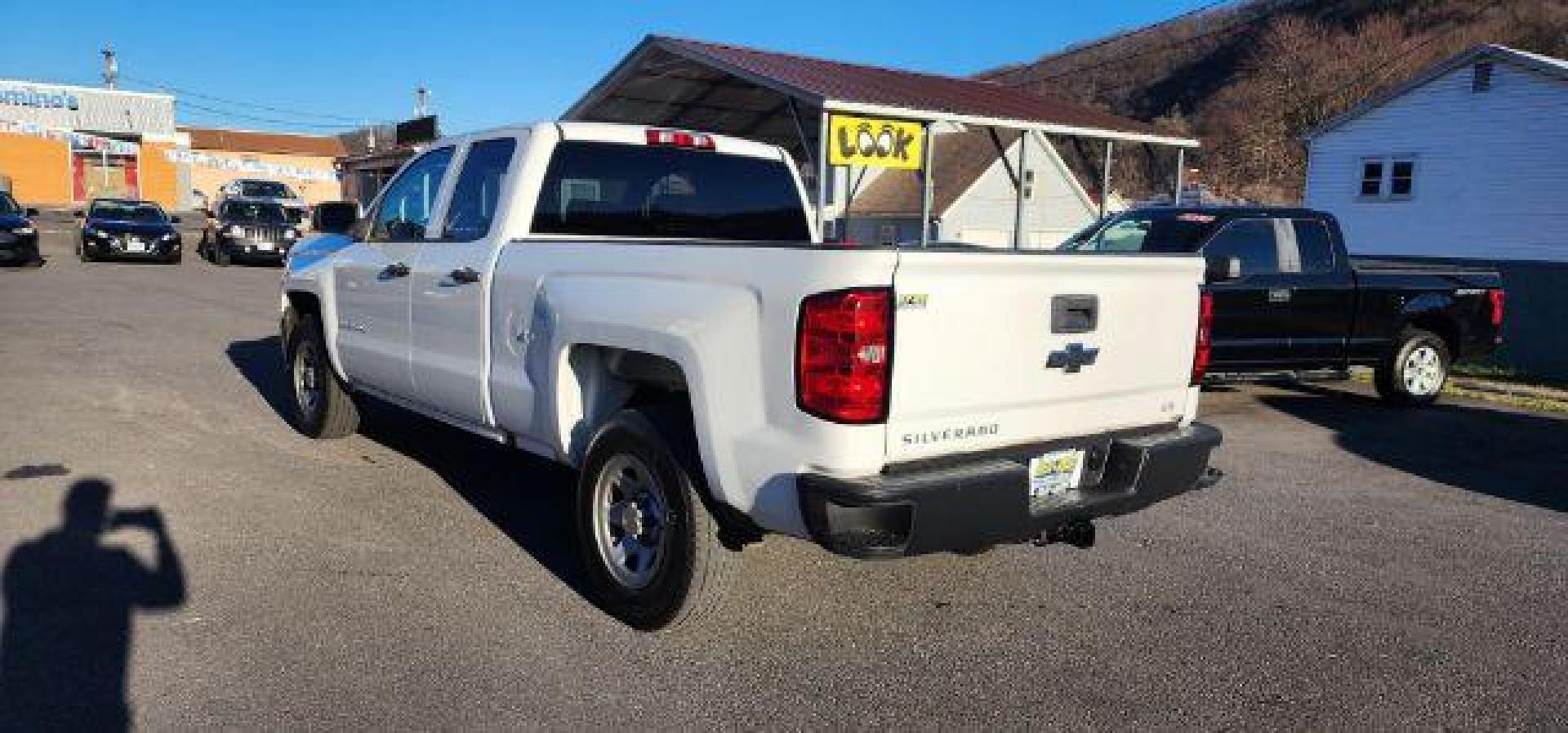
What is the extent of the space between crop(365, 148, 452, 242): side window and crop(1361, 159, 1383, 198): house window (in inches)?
1099

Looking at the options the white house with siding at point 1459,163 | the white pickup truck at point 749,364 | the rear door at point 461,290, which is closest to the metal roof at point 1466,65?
the white house with siding at point 1459,163

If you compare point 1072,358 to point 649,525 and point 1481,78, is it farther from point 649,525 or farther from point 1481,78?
point 1481,78

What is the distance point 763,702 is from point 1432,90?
28.8 meters

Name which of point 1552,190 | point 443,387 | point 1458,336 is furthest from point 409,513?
point 1552,190

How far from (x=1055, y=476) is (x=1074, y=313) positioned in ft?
1.90

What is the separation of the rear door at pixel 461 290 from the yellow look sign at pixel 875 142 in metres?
12.5

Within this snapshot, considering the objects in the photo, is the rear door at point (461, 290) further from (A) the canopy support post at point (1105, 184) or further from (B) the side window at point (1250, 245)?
(A) the canopy support post at point (1105, 184)

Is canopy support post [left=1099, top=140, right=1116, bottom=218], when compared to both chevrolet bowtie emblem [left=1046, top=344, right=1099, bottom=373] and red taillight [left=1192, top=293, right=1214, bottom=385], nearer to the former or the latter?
red taillight [left=1192, top=293, right=1214, bottom=385]

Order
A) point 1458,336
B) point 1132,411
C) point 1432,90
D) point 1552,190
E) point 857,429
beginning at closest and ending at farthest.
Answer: point 857,429
point 1132,411
point 1458,336
point 1552,190
point 1432,90

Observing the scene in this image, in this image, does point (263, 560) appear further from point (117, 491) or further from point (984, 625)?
point (984, 625)

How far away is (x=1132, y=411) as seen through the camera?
13.5 ft

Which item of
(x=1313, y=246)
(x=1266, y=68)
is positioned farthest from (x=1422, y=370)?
(x=1266, y=68)

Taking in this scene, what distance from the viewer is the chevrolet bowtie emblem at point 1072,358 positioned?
3.73 metres

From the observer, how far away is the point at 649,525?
13.3ft
